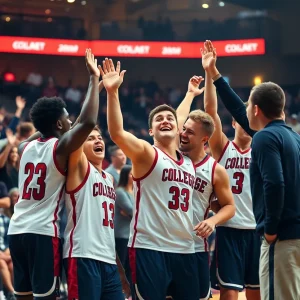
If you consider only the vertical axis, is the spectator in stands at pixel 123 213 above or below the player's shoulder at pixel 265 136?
below

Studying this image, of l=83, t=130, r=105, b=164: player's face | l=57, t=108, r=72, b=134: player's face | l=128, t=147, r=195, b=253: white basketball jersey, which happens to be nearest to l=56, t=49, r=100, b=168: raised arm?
l=57, t=108, r=72, b=134: player's face

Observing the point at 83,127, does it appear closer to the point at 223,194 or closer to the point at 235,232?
the point at 223,194

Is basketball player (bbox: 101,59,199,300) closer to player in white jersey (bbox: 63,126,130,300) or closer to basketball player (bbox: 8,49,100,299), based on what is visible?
player in white jersey (bbox: 63,126,130,300)

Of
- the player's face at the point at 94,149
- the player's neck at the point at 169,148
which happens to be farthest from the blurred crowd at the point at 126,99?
the player's neck at the point at 169,148

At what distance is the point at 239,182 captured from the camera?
6.39 meters

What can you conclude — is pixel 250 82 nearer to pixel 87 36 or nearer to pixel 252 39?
pixel 252 39

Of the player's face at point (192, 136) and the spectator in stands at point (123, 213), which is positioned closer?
the player's face at point (192, 136)

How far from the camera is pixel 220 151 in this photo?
6512mm

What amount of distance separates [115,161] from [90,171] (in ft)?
17.7

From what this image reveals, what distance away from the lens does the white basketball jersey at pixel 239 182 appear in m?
6.25

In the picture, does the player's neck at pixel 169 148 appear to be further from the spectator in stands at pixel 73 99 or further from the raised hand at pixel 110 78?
the spectator in stands at pixel 73 99

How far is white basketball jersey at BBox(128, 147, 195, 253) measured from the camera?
5152 millimetres

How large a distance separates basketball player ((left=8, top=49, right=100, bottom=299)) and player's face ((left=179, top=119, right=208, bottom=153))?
115cm

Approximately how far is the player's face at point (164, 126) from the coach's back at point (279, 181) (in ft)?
3.36
